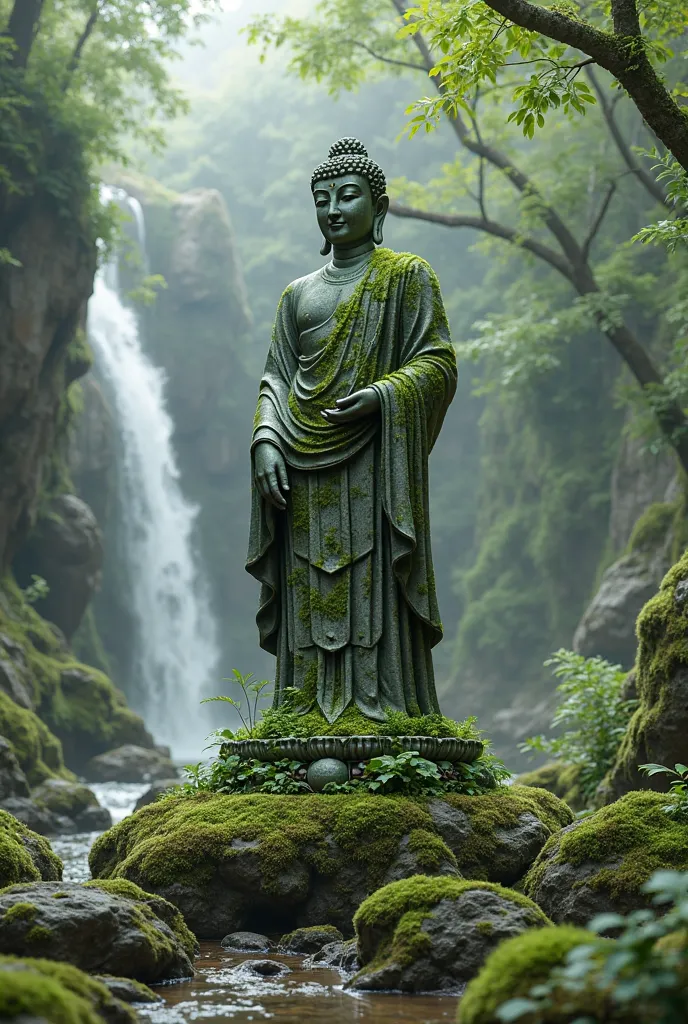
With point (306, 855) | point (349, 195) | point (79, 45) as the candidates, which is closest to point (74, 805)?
point (306, 855)

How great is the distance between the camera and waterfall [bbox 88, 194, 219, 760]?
3669 cm

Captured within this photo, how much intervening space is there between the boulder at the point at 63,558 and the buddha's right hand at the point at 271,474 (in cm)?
1834

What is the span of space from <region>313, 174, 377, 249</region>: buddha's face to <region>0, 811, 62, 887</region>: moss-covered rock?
4.18 m

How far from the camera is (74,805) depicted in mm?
14477

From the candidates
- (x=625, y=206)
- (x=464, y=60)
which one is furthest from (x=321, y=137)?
(x=464, y=60)

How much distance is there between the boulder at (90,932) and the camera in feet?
13.2

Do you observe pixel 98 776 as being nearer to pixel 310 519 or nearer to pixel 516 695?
pixel 310 519

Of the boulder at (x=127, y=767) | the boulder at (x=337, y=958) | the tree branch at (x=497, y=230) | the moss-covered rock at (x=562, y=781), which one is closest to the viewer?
the boulder at (x=337, y=958)

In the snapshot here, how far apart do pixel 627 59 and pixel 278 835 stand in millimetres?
4340

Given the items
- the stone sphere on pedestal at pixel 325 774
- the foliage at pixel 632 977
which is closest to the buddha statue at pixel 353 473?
the stone sphere on pedestal at pixel 325 774

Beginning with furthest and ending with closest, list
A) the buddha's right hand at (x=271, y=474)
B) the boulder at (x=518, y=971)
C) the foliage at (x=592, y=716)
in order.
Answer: the foliage at (x=592, y=716)
the buddha's right hand at (x=271, y=474)
the boulder at (x=518, y=971)

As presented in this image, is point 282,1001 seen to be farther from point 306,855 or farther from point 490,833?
point 490,833

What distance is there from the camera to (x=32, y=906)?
13.4 feet

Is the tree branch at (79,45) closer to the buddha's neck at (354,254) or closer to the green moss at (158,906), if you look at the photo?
the buddha's neck at (354,254)
